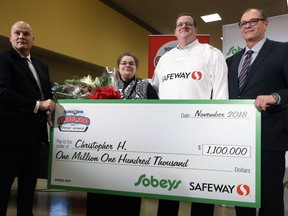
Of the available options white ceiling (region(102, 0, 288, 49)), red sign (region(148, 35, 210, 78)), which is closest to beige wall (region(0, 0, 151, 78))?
white ceiling (region(102, 0, 288, 49))

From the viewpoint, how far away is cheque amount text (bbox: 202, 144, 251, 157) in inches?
60.9

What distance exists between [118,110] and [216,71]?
2.21 ft

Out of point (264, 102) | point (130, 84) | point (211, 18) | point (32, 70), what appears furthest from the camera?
point (211, 18)

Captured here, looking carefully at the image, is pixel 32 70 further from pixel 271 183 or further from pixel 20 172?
pixel 271 183

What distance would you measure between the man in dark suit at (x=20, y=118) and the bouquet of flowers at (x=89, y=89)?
122 millimetres

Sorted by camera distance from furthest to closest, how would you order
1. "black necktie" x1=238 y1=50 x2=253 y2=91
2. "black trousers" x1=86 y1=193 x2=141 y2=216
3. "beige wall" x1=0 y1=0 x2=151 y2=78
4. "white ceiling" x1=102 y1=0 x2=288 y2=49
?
1. "white ceiling" x1=102 y1=0 x2=288 y2=49
2. "beige wall" x1=0 y1=0 x2=151 y2=78
3. "black trousers" x1=86 y1=193 x2=141 y2=216
4. "black necktie" x1=238 y1=50 x2=253 y2=91

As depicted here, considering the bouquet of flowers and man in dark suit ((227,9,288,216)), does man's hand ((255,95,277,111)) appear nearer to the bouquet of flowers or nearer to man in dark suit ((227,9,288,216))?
man in dark suit ((227,9,288,216))

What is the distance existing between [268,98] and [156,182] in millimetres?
743

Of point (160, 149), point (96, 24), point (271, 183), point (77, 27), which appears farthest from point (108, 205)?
point (96, 24)

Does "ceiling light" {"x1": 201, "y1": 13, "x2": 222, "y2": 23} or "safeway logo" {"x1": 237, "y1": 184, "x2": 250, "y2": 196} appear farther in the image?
"ceiling light" {"x1": 201, "y1": 13, "x2": 222, "y2": 23}

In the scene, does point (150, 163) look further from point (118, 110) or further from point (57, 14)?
point (57, 14)

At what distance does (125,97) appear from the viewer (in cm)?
207

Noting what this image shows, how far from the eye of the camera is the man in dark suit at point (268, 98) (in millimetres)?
1631

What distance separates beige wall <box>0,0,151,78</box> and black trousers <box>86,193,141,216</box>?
9.88 feet
